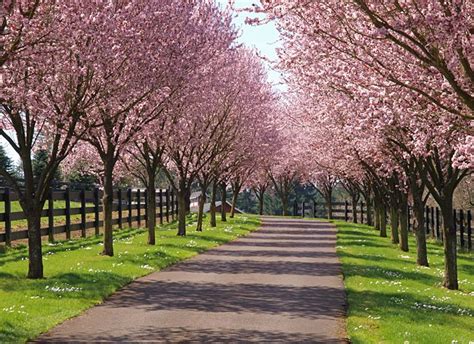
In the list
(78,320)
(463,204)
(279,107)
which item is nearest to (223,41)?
(78,320)

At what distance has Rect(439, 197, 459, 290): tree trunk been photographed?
71.5 feet

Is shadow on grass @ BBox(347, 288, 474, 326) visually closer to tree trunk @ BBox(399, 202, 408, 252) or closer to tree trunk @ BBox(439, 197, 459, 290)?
tree trunk @ BBox(439, 197, 459, 290)

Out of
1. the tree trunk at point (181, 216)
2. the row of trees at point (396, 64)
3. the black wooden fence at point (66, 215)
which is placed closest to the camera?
the row of trees at point (396, 64)

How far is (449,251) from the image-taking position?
21.8m

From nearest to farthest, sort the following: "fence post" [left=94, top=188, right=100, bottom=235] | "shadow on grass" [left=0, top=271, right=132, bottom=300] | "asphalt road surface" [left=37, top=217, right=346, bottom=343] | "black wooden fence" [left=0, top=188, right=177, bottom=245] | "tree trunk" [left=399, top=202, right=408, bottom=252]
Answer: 1. "asphalt road surface" [left=37, top=217, right=346, bottom=343]
2. "shadow on grass" [left=0, top=271, right=132, bottom=300]
3. "black wooden fence" [left=0, top=188, right=177, bottom=245]
4. "tree trunk" [left=399, top=202, right=408, bottom=252]
5. "fence post" [left=94, top=188, right=100, bottom=235]

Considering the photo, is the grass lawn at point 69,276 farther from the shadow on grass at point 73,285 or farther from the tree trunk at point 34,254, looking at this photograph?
the tree trunk at point 34,254

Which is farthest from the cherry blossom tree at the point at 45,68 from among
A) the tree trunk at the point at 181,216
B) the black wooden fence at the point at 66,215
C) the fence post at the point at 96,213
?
the tree trunk at the point at 181,216

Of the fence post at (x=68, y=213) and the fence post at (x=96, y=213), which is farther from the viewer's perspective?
the fence post at (x=96, y=213)

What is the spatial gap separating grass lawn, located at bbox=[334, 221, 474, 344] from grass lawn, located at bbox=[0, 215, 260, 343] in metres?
5.38

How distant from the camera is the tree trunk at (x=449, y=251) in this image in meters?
21.8

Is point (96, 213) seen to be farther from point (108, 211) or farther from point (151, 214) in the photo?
point (108, 211)

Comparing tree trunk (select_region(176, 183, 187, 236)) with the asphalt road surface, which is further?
tree trunk (select_region(176, 183, 187, 236))

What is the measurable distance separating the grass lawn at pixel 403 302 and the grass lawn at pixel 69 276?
538 centimetres

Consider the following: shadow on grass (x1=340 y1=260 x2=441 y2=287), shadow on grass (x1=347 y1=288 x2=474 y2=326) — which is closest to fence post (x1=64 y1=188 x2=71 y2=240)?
shadow on grass (x1=340 y1=260 x2=441 y2=287)
